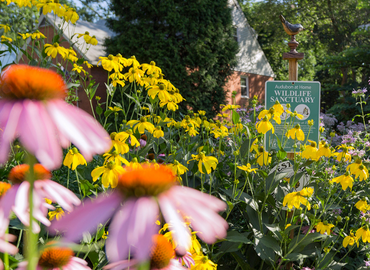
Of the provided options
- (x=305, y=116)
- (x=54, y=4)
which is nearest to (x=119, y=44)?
(x=54, y=4)

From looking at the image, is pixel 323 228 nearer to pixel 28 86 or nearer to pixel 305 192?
pixel 305 192

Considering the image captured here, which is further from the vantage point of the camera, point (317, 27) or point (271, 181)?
point (317, 27)

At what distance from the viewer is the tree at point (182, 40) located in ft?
27.2

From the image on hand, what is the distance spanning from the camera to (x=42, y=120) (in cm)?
35

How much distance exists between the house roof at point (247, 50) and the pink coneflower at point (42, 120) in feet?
44.9

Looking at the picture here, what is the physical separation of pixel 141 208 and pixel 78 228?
7 cm

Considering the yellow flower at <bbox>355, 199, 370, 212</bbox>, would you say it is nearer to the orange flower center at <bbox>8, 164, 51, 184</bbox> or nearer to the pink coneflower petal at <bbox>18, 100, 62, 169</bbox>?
the orange flower center at <bbox>8, 164, 51, 184</bbox>

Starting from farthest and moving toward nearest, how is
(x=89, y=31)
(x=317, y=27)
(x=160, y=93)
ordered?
(x=317, y=27), (x=89, y=31), (x=160, y=93)

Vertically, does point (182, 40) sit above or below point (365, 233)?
above

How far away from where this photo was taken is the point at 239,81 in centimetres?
1354

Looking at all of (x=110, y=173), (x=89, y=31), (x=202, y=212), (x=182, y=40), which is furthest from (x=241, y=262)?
(x=89, y=31)

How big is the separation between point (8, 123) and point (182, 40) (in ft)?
28.7

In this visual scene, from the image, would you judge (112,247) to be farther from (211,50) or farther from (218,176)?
(211,50)

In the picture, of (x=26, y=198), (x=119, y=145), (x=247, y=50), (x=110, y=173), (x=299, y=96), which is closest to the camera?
(x=26, y=198)
